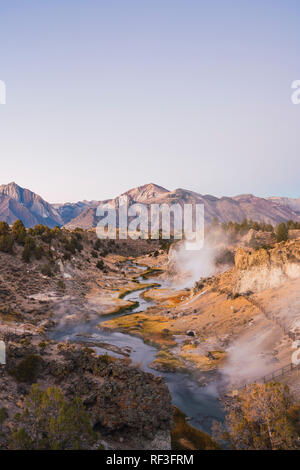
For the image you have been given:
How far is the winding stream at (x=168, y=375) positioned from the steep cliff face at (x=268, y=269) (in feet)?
83.1

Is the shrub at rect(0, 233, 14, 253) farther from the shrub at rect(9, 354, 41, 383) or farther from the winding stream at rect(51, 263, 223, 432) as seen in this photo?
the shrub at rect(9, 354, 41, 383)

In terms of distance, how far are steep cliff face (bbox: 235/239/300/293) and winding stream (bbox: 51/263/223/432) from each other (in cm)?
2532

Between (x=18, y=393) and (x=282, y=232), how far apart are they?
141 metres

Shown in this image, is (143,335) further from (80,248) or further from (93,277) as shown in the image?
(80,248)

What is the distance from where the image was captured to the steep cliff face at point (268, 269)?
63.4 meters

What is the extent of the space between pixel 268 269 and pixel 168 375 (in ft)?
103

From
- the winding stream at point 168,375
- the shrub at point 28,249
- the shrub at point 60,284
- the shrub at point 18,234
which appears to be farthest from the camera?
the shrub at point 18,234

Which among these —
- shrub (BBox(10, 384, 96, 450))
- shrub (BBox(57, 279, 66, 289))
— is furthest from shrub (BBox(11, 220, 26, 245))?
shrub (BBox(10, 384, 96, 450))

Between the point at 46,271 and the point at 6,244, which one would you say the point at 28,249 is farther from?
the point at 46,271

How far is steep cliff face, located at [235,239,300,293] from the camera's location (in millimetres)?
63406

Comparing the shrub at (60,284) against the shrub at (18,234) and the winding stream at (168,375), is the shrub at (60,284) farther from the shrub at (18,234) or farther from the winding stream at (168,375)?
the shrub at (18,234)

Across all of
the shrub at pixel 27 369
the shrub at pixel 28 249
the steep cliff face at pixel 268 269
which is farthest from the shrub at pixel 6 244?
the steep cliff face at pixel 268 269

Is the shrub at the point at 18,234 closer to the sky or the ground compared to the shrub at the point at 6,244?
closer to the sky
